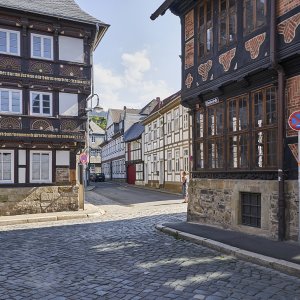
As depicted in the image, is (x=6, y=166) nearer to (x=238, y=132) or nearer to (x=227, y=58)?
(x=238, y=132)

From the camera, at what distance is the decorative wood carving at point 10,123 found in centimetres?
1701

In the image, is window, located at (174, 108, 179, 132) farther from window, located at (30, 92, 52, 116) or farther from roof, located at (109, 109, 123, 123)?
roof, located at (109, 109, 123, 123)

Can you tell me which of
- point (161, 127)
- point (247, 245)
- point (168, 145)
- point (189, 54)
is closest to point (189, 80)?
point (189, 54)

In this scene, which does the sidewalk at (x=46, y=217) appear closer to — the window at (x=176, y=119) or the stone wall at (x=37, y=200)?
the stone wall at (x=37, y=200)

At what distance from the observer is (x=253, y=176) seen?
10133mm

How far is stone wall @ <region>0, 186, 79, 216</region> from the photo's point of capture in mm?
17141

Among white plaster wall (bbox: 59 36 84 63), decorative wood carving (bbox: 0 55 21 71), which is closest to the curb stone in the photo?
decorative wood carving (bbox: 0 55 21 71)

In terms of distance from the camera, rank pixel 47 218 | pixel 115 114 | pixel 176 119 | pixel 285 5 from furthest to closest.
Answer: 1. pixel 115 114
2. pixel 176 119
3. pixel 47 218
4. pixel 285 5

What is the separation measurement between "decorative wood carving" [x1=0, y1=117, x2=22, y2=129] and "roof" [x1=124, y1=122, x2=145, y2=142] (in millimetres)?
28007

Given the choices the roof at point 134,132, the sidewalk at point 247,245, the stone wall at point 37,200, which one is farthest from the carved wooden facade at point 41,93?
the roof at point 134,132

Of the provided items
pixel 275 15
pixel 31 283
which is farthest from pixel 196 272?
pixel 275 15

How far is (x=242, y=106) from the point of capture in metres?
10.7

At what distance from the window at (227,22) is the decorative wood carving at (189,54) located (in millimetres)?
1651

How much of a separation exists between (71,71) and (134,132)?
104ft
